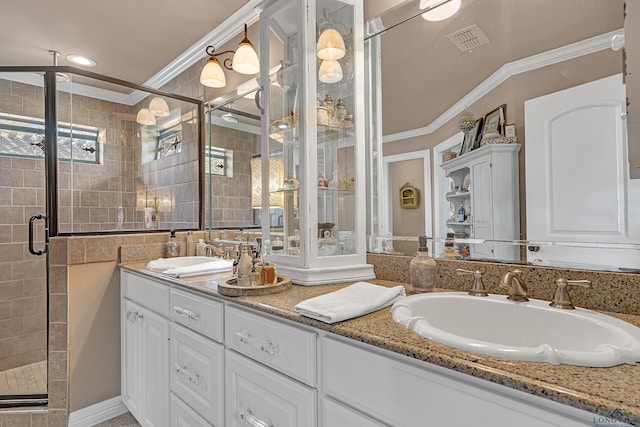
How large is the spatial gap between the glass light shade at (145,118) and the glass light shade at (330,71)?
1958 millimetres

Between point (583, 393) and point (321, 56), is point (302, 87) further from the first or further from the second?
point (583, 393)

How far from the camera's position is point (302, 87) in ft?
4.67

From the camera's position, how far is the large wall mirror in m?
0.94

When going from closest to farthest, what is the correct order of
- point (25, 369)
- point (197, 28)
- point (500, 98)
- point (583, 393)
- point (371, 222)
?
point (583, 393) < point (500, 98) < point (371, 222) < point (197, 28) < point (25, 369)

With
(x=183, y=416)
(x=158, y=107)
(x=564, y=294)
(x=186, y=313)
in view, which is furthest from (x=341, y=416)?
(x=158, y=107)

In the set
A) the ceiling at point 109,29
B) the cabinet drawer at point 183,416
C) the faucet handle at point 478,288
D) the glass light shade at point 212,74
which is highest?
the ceiling at point 109,29

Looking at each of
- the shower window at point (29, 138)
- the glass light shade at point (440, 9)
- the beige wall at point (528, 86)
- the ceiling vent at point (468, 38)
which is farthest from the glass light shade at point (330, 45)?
the shower window at point (29, 138)

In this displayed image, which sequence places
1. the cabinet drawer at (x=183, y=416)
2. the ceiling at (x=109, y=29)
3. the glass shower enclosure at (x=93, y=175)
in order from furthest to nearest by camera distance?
1. the glass shower enclosure at (x=93, y=175)
2. the ceiling at (x=109, y=29)
3. the cabinet drawer at (x=183, y=416)

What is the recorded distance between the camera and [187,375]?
1459 millimetres

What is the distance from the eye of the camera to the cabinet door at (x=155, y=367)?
163 cm

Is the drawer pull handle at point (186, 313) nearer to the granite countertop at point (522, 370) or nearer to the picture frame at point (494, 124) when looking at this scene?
the granite countertop at point (522, 370)

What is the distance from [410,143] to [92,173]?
2.54m

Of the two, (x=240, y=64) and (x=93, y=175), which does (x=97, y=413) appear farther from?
(x=240, y=64)

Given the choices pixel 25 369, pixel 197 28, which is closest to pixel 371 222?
pixel 197 28
